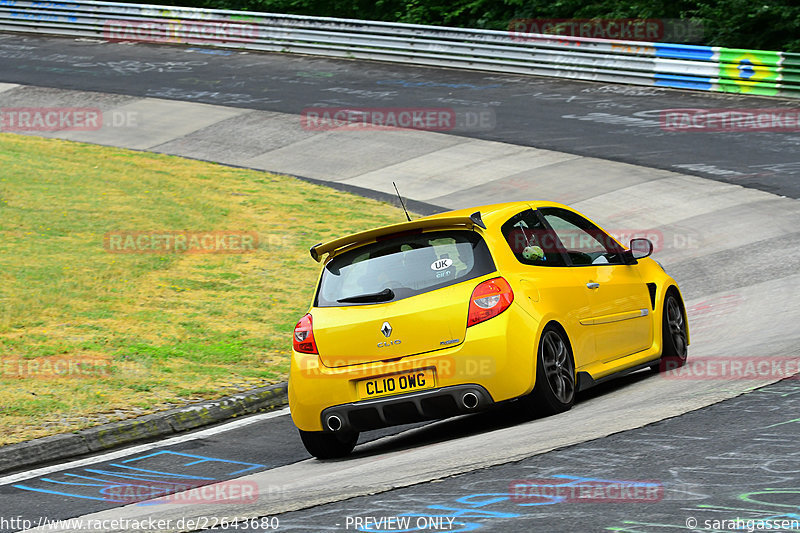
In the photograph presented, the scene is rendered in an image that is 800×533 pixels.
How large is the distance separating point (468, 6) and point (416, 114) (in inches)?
465

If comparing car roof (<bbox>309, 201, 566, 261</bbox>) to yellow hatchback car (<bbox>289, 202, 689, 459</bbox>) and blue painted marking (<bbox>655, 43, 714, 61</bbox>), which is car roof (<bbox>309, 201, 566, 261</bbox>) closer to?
yellow hatchback car (<bbox>289, 202, 689, 459</bbox>)

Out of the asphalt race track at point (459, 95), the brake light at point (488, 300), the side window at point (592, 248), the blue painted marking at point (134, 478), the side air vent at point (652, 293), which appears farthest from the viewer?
the asphalt race track at point (459, 95)

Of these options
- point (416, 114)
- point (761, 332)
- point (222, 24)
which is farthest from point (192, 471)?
point (222, 24)

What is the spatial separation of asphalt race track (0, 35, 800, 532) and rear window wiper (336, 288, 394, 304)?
1.03m

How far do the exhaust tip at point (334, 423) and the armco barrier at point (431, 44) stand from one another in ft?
63.4

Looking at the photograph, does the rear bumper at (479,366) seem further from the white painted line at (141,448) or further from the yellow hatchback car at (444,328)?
the white painted line at (141,448)

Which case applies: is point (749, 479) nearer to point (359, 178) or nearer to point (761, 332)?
point (761, 332)

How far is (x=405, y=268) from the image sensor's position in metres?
7.88

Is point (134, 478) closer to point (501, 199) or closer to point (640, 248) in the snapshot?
Answer: point (640, 248)

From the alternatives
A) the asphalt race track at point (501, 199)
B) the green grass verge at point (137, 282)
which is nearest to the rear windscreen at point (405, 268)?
the asphalt race track at point (501, 199)

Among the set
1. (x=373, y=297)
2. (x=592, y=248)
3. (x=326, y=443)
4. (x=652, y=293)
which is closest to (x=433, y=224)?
(x=373, y=297)

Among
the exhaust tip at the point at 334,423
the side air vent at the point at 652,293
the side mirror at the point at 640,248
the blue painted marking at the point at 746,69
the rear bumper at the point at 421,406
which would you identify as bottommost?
the exhaust tip at the point at 334,423

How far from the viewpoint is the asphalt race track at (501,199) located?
5793mm

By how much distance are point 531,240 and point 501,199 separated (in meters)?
10.3
